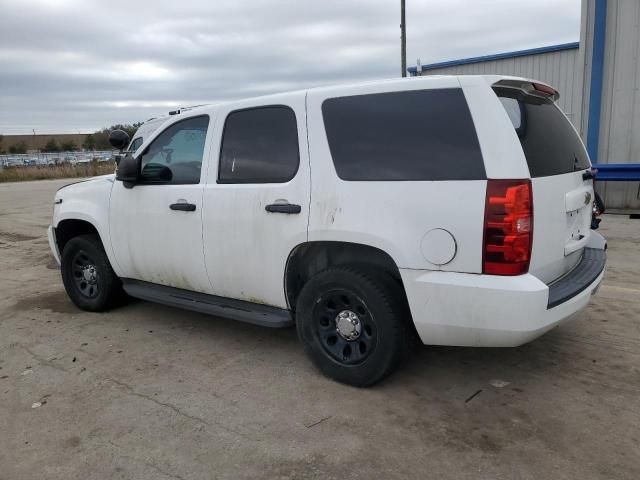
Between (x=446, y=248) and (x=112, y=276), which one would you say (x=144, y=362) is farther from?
(x=446, y=248)

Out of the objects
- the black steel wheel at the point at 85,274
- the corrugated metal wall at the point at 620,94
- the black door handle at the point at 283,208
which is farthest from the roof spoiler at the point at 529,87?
the corrugated metal wall at the point at 620,94

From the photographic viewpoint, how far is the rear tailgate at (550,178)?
313 cm

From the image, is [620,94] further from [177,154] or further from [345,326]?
[345,326]

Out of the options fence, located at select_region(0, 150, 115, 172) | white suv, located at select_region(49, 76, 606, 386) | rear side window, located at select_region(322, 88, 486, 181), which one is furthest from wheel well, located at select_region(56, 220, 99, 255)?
fence, located at select_region(0, 150, 115, 172)

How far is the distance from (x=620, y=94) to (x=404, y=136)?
8.69 meters

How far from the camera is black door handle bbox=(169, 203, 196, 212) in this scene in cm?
429

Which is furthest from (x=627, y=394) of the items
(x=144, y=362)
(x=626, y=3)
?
(x=626, y=3)

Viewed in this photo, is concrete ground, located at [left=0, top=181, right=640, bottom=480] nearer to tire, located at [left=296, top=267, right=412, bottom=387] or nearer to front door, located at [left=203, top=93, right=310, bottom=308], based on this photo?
tire, located at [left=296, top=267, right=412, bottom=387]

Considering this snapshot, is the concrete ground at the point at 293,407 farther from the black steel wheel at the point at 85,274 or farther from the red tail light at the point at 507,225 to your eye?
the red tail light at the point at 507,225

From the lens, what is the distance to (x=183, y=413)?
341 cm

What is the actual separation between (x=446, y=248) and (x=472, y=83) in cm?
94

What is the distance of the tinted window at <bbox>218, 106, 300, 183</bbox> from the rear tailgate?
1.40m

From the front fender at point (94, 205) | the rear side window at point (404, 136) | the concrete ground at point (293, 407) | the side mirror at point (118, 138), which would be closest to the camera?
the concrete ground at point (293, 407)

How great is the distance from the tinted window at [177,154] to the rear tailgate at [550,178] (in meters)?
2.33
